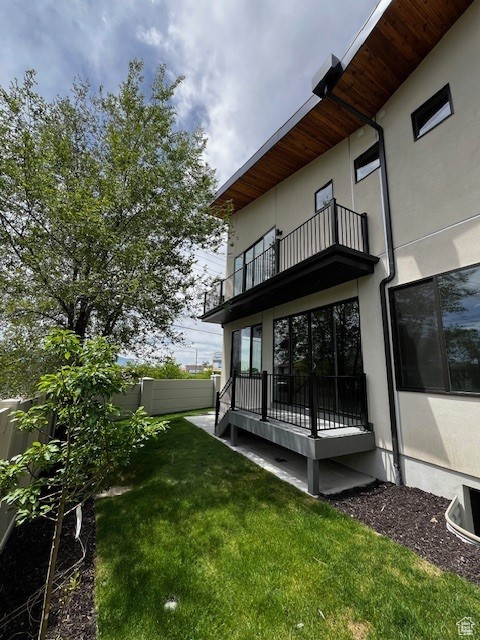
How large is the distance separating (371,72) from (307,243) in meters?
3.35

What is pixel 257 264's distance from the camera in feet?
29.8

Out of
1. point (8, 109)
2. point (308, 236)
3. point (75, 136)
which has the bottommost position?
point (308, 236)

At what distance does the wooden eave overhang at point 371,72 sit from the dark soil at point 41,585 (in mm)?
8238

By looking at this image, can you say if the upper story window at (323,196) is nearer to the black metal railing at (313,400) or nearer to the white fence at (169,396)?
the black metal railing at (313,400)

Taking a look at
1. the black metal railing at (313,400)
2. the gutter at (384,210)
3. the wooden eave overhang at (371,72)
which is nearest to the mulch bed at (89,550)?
the gutter at (384,210)

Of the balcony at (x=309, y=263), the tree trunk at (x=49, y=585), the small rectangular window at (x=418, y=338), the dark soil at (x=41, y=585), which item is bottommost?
the dark soil at (x=41, y=585)

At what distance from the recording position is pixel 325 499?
4219mm

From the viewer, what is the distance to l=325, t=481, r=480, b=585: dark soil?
9.43 ft

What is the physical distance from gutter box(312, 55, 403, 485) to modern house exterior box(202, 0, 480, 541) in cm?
2

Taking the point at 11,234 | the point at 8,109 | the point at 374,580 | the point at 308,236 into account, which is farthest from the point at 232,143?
the point at 374,580

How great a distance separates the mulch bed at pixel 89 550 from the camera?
2.41 metres

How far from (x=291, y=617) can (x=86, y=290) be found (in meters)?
5.43

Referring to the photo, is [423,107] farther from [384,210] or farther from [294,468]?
[294,468]

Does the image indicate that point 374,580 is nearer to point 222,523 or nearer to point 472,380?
point 222,523
